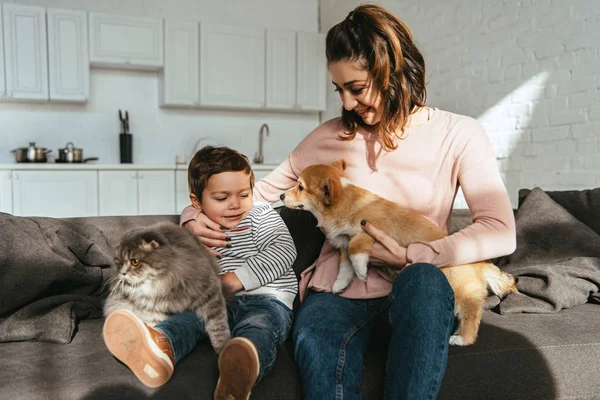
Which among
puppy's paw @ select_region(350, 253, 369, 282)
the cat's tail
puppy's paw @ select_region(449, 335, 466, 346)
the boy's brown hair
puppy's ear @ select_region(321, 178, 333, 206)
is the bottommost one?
puppy's paw @ select_region(449, 335, 466, 346)

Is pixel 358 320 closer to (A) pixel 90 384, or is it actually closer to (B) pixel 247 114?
(A) pixel 90 384

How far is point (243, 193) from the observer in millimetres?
1972

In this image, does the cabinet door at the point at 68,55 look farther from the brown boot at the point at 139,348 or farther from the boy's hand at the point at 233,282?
the brown boot at the point at 139,348

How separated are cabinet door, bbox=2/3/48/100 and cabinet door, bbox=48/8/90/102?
2.9 inches

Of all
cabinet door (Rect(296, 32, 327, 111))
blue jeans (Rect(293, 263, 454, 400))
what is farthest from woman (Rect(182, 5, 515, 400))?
cabinet door (Rect(296, 32, 327, 111))

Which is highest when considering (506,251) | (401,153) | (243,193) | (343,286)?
(401,153)

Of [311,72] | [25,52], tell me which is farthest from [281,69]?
[25,52]

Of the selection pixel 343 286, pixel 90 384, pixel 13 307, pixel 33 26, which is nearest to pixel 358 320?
pixel 343 286

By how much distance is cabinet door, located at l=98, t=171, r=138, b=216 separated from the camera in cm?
538

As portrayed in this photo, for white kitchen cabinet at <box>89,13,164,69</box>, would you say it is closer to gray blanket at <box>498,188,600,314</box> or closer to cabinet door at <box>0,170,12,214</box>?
cabinet door at <box>0,170,12,214</box>

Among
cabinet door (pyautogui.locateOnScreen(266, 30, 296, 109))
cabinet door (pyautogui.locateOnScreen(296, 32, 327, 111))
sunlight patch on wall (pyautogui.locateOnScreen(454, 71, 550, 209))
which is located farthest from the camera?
cabinet door (pyautogui.locateOnScreen(296, 32, 327, 111))

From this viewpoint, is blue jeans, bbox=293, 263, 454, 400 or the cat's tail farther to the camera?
the cat's tail

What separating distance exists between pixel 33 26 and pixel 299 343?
5036mm

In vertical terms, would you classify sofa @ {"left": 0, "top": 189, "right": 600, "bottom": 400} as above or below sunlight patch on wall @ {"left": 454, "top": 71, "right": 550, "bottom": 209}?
below
